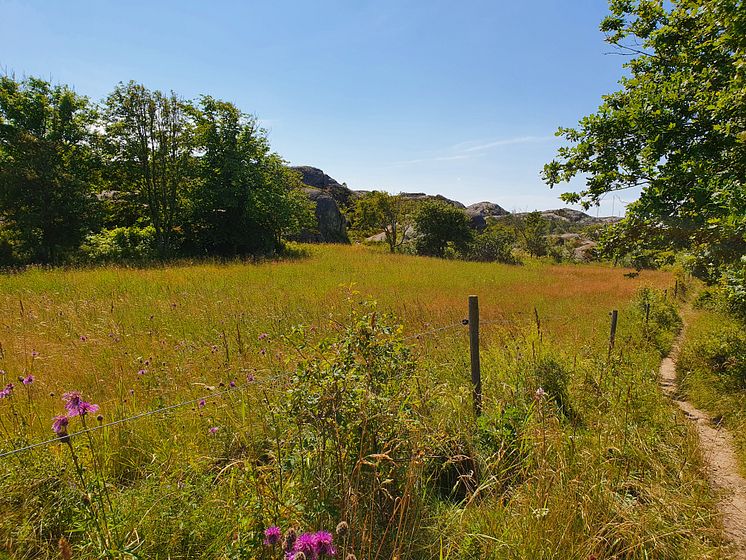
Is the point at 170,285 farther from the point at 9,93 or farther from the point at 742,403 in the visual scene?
the point at 9,93

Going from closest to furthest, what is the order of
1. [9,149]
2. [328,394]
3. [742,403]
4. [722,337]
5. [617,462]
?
1. [328,394]
2. [617,462]
3. [742,403]
4. [722,337]
5. [9,149]

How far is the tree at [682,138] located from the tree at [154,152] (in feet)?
65.3

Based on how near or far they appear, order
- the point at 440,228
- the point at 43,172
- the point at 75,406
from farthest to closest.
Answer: the point at 440,228, the point at 43,172, the point at 75,406

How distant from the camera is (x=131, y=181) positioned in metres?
20.5

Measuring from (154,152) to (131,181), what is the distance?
2210 mm

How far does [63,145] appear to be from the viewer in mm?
18797

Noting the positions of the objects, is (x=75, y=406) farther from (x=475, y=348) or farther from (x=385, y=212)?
(x=385, y=212)

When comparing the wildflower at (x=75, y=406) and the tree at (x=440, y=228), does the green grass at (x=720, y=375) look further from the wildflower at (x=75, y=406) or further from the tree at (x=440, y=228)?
the tree at (x=440, y=228)

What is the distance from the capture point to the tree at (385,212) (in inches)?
1321

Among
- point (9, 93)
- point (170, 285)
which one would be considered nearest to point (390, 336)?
point (170, 285)

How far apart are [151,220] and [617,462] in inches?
930

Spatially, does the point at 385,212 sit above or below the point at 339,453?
above

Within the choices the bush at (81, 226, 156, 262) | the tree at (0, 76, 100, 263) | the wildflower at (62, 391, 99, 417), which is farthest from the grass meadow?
the tree at (0, 76, 100, 263)

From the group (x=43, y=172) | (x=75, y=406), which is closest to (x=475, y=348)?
(x=75, y=406)
